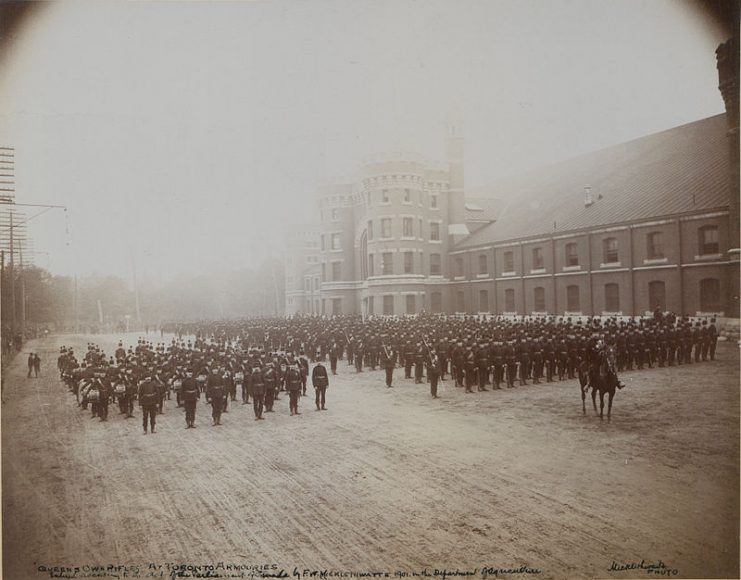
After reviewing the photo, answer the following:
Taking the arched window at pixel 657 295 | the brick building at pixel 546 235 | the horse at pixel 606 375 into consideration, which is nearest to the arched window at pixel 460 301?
the brick building at pixel 546 235

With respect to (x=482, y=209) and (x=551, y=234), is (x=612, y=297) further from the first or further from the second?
(x=482, y=209)

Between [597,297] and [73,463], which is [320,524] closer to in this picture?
[73,463]

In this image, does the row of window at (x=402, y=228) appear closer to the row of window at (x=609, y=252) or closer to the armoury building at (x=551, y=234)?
the armoury building at (x=551, y=234)

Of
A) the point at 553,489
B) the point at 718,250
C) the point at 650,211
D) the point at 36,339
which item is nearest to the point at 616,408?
the point at 553,489

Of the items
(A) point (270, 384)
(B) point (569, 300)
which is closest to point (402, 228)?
(B) point (569, 300)

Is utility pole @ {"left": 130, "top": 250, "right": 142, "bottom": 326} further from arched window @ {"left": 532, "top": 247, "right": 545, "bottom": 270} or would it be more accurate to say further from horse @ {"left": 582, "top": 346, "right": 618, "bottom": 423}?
arched window @ {"left": 532, "top": 247, "right": 545, "bottom": 270}

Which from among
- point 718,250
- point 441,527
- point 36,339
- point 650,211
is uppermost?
point 650,211
